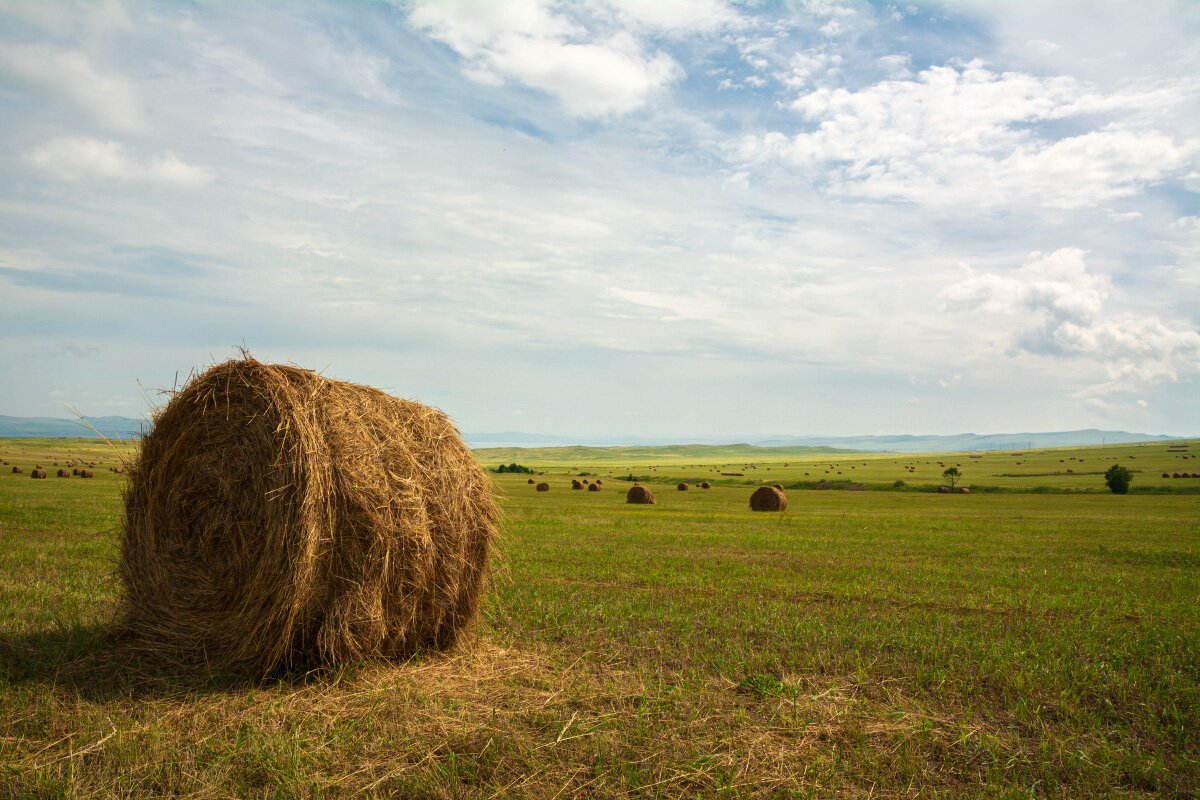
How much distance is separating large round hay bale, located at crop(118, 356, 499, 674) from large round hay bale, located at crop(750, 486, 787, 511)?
98.9 ft

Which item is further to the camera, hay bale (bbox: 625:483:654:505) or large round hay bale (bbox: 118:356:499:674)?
hay bale (bbox: 625:483:654:505)

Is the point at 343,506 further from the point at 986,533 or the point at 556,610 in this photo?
the point at 986,533

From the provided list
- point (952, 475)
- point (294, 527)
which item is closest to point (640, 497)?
point (294, 527)

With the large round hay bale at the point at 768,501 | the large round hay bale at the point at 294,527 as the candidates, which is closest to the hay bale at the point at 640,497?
the large round hay bale at the point at 768,501

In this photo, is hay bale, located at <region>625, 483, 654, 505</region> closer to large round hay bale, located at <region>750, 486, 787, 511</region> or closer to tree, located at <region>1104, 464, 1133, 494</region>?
large round hay bale, located at <region>750, 486, 787, 511</region>

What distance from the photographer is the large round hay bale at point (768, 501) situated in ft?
121

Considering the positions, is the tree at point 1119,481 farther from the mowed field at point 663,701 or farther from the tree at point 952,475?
the mowed field at point 663,701

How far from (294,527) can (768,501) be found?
32619 mm

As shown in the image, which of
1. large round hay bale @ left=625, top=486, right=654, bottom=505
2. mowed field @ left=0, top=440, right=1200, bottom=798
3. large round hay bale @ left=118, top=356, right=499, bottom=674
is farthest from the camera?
large round hay bale @ left=625, top=486, right=654, bottom=505

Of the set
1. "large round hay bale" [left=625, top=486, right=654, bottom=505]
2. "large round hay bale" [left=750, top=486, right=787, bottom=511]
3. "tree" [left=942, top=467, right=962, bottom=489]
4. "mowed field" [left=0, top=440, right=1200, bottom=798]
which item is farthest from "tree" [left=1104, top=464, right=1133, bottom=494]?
"mowed field" [left=0, top=440, right=1200, bottom=798]

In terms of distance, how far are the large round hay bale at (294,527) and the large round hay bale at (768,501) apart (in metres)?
30.1

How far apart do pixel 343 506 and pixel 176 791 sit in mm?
2985

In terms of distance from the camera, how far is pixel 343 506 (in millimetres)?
7379

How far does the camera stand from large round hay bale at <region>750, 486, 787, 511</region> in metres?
37.0
